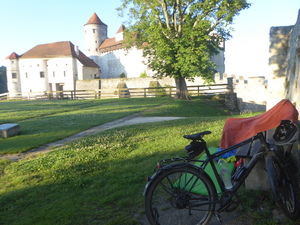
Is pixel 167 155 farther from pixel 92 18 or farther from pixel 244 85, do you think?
pixel 92 18

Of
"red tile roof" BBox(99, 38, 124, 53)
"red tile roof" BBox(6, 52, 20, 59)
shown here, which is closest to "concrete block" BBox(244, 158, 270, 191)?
"red tile roof" BBox(99, 38, 124, 53)

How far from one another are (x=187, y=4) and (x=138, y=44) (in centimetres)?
651

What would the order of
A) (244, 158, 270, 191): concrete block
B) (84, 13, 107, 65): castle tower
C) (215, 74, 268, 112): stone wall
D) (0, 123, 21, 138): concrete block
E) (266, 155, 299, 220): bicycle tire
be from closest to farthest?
(266, 155, 299, 220): bicycle tire → (244, 158, 270, 191): concrete block → (0, 123, 21, 138): concrete block → (215, 74, 268, 112): stone wall → (84, 13, 107, 65): castle tower

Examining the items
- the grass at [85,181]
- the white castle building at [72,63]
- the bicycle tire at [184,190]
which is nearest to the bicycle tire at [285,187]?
the bicycle tire at [184,190]

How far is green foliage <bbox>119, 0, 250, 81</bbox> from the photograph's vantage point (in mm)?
21719

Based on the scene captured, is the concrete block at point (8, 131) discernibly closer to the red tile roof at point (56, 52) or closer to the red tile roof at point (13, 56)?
the red tile roof at point (56, 52)

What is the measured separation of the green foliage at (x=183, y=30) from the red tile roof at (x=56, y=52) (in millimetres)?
42996

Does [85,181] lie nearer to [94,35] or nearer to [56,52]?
[56,52]

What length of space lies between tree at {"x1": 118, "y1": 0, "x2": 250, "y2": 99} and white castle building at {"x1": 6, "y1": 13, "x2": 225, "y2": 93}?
3450 centimetres

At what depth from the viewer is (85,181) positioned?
15.0 feet

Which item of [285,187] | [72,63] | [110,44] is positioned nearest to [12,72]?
[72,63]

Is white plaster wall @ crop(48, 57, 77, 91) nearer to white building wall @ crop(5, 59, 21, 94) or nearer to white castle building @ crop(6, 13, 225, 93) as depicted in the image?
white castle building @ crop(6, 13, 225, 93)

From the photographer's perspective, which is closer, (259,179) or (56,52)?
(259,179)

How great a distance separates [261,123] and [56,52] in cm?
7064
